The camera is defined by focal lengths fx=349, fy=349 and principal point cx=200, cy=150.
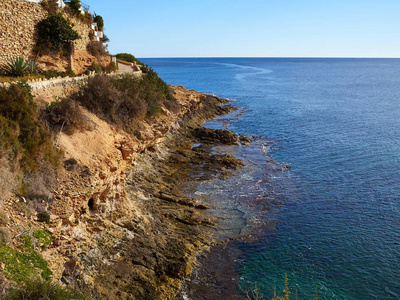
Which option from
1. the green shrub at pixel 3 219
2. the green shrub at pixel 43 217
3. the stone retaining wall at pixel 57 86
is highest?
the stone retaining wall at pixel 57 86

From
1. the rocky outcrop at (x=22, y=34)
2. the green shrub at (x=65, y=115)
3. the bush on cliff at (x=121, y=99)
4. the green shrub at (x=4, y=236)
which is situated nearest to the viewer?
the green shrub at (x=4, y=236)

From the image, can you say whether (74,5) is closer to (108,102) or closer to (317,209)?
(108,102)

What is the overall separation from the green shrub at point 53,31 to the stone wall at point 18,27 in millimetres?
491

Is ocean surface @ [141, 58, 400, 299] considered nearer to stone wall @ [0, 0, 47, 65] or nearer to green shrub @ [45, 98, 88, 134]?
green shrub @ [45, 98, 88, 134]

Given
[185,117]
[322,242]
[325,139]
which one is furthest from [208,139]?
[322,242]

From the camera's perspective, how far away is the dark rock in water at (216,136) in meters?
39.9

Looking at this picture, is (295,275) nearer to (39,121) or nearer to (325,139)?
(39,121)

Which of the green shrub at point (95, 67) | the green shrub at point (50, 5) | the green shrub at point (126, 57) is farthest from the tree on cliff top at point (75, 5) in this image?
the green shrub at point (126, 57)

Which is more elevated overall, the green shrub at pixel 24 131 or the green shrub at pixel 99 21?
the green shrub at pixel 99 21

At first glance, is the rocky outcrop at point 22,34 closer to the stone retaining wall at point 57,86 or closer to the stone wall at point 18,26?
the stone wall at point 18,26

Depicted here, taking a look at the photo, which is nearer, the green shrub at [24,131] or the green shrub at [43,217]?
the green shrub at [43,217]

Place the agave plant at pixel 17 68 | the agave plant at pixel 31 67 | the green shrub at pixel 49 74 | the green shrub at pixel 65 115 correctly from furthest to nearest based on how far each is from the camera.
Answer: the green shrub at pixel 49 74 → the agave plant at pixel 31 67 → the agave plant at pixel 17 68 → the green shrub at pixel 65 115

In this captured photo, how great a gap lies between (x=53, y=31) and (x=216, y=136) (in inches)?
790

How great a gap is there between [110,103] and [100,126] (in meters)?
3.08
